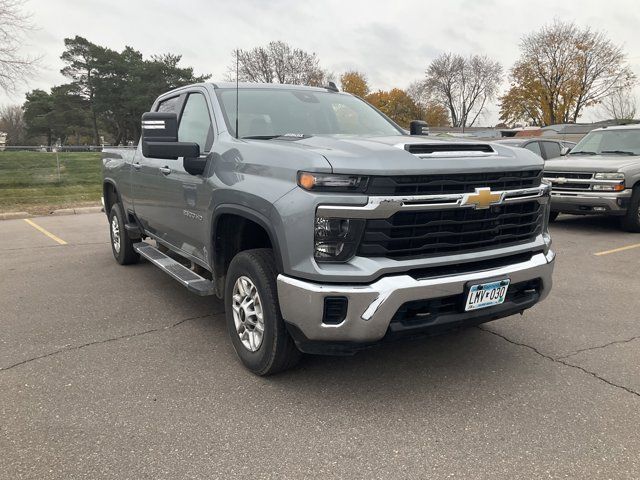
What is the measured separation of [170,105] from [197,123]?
1.01 m

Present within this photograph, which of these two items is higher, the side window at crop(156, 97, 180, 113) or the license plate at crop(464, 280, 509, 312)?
the side window at crop(156, 97, 180, 113)

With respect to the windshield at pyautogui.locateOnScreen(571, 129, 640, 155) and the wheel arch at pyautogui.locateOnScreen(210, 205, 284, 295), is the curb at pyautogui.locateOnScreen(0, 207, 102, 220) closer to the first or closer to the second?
the wheel arch at pyautogui.locateOnScreen(210, 205, 284, 295)

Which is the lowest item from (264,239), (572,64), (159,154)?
(264,239)

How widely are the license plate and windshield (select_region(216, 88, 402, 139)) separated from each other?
167cm

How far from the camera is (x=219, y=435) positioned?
9.10 feet

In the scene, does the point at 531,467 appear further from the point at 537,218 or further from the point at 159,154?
the point at 159,154

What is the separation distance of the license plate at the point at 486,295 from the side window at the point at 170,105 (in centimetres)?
336

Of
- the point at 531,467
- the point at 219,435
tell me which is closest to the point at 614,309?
the point at 531,467

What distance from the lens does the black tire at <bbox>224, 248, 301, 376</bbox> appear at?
3.11 m

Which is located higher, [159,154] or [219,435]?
[159,154]

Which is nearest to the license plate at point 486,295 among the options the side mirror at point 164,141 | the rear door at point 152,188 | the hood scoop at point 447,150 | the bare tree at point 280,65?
the hood scoop at point 447,150

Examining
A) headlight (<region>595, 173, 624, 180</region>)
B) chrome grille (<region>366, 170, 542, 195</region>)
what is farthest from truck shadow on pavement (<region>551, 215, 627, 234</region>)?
chrome grille (<region>366, 170, 542, 195</region>)

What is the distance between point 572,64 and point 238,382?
50244mm

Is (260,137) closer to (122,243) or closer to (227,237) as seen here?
(227,237)
